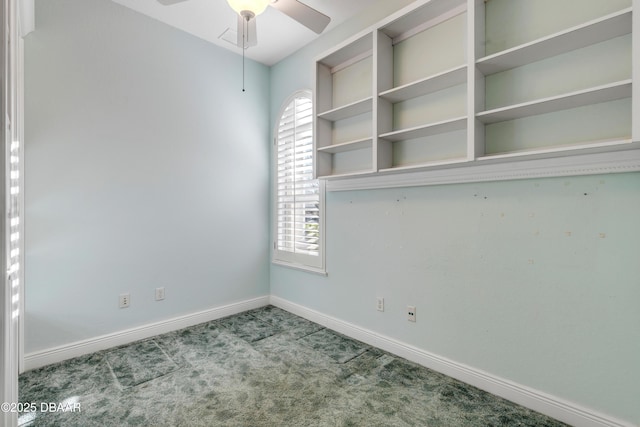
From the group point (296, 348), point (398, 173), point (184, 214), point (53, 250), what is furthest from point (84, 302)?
point (398, 173)

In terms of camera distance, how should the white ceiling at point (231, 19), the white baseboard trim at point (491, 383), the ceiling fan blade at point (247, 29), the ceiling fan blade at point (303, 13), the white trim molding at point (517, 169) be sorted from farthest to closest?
the white ceiling at point (231, 19)
the ceiling fan blade at point (247, 29)
the ceiling fan blade at point (303, 13)
the white baseboard trim at point (491, 383)
the white trim molding at point (517, 169)

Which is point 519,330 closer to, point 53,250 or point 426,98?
point 426,98

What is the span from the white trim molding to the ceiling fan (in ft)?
3.91

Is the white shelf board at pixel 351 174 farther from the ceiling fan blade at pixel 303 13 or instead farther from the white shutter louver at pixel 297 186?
the ceiling fan blade at pixel 303 13

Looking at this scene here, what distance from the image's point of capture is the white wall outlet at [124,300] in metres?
2.78

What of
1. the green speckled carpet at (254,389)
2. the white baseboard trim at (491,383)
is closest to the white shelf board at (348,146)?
the white baseboard trim at (491,383)

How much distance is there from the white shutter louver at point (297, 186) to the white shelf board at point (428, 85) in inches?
42.5

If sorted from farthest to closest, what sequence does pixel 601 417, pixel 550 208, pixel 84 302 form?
1. pixel 84 302
2. pixel 550 208
3. pixel 601 417

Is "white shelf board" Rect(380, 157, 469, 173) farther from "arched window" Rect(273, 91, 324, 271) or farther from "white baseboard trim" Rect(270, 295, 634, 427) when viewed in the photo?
"white baseboard trim" Rect(270, 295, 634, 427)

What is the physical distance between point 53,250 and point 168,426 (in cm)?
167

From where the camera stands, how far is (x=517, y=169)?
194 centimetres

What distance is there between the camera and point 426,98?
2414 millimetres

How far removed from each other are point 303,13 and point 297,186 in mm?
1702

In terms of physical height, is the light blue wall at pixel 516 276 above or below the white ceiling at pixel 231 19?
below
